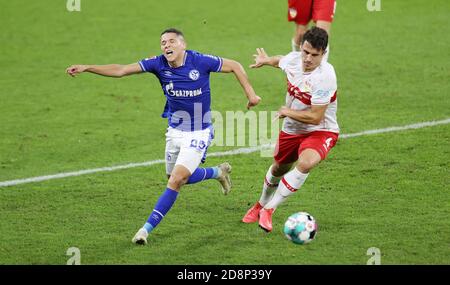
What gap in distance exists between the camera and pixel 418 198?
9.55 meters

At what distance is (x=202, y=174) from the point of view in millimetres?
9453

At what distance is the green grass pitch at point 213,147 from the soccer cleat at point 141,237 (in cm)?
9

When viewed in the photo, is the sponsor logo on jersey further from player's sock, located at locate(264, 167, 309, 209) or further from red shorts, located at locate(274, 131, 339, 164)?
player's sock, located at locate(264, 167, 309, 209)

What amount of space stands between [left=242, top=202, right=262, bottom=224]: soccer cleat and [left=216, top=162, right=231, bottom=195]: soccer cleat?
2.10 feet

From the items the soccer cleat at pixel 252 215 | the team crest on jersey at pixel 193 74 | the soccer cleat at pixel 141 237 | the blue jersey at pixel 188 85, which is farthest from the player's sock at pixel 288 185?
the team crest on jersey at pixel 193 74

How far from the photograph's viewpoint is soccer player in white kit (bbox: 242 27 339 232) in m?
8.45

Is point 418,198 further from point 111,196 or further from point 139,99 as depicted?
point 139,99

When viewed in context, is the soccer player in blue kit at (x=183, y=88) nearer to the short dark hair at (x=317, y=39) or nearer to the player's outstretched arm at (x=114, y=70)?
the player's outstretched arm at (x=114, y=70)

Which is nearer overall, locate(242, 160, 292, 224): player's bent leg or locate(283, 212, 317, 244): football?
locate(283, 212, 317, 244): football

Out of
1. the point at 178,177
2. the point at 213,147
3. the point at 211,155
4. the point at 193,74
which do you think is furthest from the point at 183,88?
the point at 213,147

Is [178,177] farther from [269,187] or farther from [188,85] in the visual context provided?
[269,187]

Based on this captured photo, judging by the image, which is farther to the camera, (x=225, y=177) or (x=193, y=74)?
(x=225, y=177)

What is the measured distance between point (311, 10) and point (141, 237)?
6789 mm

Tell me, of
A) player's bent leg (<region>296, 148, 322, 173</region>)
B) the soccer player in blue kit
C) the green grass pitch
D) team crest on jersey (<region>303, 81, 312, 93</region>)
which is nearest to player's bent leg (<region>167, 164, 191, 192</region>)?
the soccer player in blue kit
